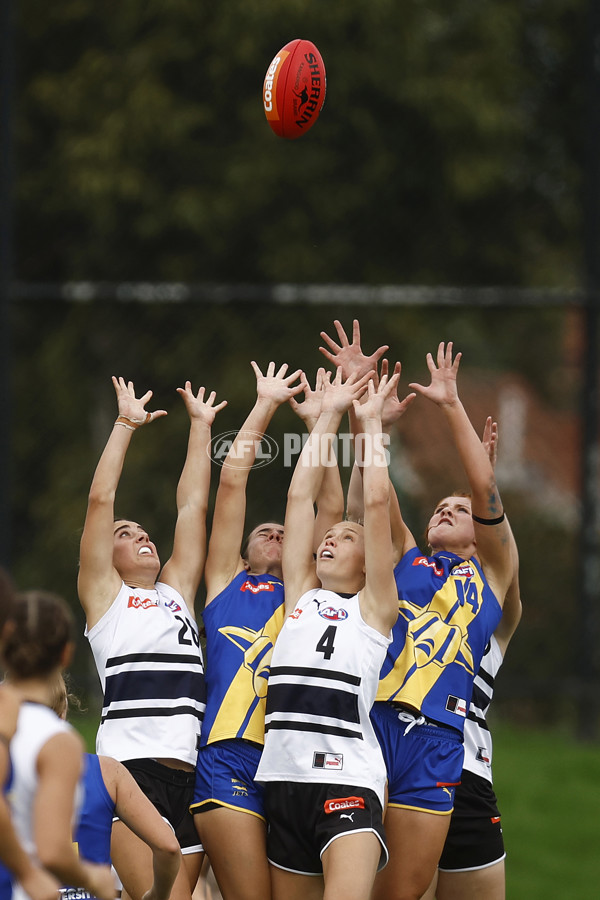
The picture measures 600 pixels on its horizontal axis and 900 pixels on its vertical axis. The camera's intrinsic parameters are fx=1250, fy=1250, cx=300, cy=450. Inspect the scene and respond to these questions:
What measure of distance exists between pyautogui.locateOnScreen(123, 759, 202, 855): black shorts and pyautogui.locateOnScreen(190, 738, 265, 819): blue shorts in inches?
1.6

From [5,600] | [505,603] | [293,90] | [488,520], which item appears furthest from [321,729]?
[293,90]

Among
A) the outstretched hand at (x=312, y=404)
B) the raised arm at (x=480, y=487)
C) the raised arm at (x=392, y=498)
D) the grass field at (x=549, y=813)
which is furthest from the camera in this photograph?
the grass field at (x=549, y=813)

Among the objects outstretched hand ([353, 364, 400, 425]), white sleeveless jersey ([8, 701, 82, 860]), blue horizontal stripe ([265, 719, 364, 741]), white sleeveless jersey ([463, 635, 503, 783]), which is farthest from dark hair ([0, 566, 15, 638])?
white sleeveless jersey ([463, 635, 503, 783])

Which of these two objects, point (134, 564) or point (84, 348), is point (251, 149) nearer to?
point (84, 348)

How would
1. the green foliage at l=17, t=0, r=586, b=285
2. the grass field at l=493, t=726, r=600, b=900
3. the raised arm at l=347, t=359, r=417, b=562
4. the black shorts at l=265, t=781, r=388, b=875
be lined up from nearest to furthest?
the black shorts at l=265, t=781, r=388, b=875, the raised arm at l=347, t=359, r=417, b=562, the grass field at l=493, t=726, r=600, b=900, the green foliage at l=17, t=0, r=586, b=285

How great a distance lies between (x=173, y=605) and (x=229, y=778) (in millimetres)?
616

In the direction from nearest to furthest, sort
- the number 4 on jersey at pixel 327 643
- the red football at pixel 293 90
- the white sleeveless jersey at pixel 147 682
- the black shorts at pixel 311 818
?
the black shorts at pixel 311 818, the number 4 on jersey at pixel 327 643, the white sleeveless jersey at pixel 147 682, the red football at pixel 293 90

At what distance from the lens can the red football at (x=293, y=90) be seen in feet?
17.1

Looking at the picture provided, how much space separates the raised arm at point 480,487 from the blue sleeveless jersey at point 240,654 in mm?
736

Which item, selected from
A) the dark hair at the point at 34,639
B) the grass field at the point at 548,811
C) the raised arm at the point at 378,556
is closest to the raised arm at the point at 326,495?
the raised arm at the point at 378,556

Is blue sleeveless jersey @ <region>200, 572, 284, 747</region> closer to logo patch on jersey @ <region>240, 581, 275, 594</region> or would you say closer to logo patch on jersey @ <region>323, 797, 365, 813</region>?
logo patch on jersey @ <region>240, 581, 275, 594</region>

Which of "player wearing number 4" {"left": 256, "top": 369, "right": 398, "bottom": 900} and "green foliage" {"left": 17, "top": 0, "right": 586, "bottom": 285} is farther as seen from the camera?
"green foliage" {"left": 17, "top": 0, "right": 586, "bottom": 285}

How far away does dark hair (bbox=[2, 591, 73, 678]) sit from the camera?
2869 mm

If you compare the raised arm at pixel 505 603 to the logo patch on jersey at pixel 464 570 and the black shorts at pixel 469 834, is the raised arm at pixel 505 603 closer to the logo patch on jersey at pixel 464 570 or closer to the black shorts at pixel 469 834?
the logo patch on jersey at pixel 464 570
